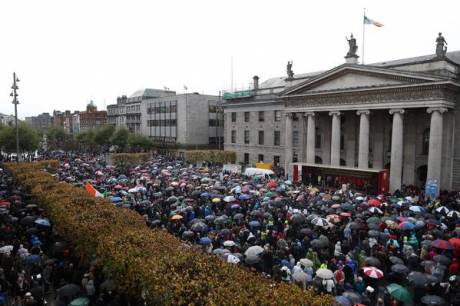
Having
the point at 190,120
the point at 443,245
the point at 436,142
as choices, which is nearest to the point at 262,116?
the point at 190,120

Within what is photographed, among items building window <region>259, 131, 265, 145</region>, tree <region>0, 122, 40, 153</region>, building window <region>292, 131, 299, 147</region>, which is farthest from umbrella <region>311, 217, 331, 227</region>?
tree <region>0, 122, 40, 153</region>

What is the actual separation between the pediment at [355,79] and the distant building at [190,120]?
102 feet

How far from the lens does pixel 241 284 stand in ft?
31.9

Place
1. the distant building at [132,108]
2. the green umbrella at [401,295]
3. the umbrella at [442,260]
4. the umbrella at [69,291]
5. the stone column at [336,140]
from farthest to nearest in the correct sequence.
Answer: the distant building at [132,108] < the stone column at [336,140] < the umbrella at [442,260] < the umbrella at [69,291] < the green umbrella at [401,295]

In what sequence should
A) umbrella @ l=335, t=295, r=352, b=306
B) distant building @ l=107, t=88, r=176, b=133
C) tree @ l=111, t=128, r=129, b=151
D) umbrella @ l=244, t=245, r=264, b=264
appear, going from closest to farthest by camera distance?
umbrella @ l=335, t=295, r=352, b=306 → umbrella @ l=244, t=245, r=264, b=264 → tree @ l=111, t=128, r=129, b=151 → distant building @ l=107, t=88, r=176, b=133

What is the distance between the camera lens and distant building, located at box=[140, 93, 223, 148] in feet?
239

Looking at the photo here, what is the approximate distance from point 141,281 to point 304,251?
358 inches

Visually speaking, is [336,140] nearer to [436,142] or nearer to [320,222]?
[436,142]

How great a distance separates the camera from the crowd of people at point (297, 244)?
13.5 m

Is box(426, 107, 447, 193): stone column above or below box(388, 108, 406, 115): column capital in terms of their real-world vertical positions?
below

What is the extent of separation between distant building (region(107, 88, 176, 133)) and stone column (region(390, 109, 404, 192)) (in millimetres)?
74866

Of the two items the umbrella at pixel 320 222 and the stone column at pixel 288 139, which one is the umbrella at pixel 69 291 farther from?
the stone column at pixel 288 139

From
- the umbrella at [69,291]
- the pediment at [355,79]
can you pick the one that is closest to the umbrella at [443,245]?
the umbrella at [69,291]

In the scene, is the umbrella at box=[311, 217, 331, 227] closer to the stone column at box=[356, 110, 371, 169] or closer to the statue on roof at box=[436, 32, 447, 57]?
the stone column at box=[356, 110, 371, 169]
